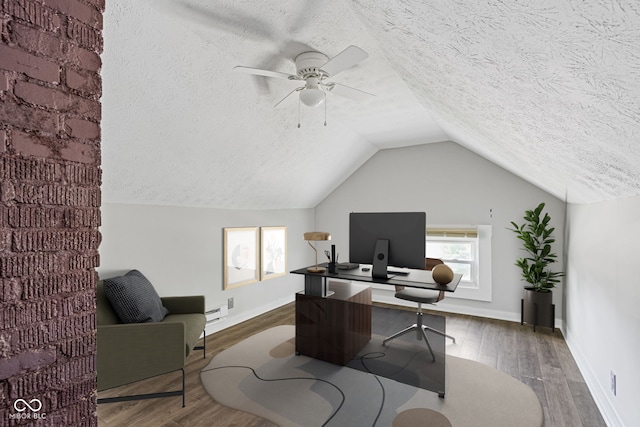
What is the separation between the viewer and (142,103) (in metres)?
2.27

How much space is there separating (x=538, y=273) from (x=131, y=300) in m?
4.36

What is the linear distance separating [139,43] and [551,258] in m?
4.94

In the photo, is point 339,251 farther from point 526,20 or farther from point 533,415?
point 526,20

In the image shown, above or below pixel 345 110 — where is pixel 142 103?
below

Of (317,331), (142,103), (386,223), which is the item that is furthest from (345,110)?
(317,331)

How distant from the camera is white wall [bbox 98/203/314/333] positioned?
9.75ft

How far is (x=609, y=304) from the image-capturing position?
2.27m

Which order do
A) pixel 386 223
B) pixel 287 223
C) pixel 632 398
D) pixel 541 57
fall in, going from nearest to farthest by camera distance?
pixel 541 57
pixel 632 398
pixel 386 223
pixel 287 223

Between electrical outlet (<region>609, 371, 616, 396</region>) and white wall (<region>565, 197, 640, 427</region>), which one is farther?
electrical outlet (<region>609, 371, 616, 396</region>)

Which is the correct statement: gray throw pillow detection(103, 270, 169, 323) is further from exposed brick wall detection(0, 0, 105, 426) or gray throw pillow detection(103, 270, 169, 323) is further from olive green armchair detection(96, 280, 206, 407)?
exposed brick wall detection(0, 0, 105, 426)

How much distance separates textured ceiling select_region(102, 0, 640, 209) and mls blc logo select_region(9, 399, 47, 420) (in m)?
1.53

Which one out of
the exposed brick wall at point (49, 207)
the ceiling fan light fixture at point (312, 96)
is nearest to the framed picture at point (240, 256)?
the ceiling fan light fixture at point (312, 96)

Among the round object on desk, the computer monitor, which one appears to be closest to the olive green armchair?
the computer monitor

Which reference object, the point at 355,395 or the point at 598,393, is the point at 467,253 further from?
the point at 355,395
